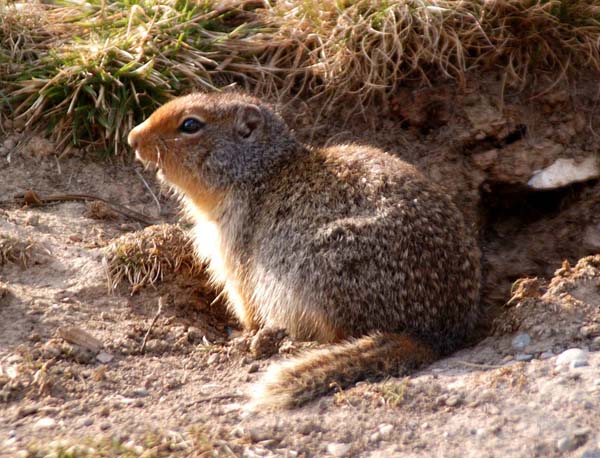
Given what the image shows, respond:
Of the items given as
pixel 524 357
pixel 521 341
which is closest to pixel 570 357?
pixel 524 357

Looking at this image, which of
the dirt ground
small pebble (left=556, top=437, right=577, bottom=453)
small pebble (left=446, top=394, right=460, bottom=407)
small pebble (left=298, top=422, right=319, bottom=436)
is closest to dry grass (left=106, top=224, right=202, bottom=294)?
the dirt ground

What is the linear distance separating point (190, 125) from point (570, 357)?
9.00ft

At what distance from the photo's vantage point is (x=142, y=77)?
21.4 ft

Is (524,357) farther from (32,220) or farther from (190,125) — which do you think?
(32,220)

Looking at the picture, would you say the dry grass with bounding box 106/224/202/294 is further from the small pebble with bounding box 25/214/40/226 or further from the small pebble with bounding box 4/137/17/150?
the small pebble with bounding box 4/137/17/150

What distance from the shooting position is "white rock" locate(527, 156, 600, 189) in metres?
6.37

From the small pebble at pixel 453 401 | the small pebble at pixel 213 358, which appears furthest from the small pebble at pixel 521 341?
the small pebble at pixel 213 358

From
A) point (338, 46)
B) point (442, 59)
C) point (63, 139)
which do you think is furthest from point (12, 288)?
point (442, 59)

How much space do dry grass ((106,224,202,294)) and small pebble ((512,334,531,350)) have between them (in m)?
2.31

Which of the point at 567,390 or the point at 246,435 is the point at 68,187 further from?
the point at 567,390

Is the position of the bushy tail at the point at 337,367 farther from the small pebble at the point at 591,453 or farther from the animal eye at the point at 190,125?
the animal eye at the point at 190,125

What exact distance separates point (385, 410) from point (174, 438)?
3.17 feet

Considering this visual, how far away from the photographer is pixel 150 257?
560 cm

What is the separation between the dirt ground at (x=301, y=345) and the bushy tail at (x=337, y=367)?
9 centimetres
